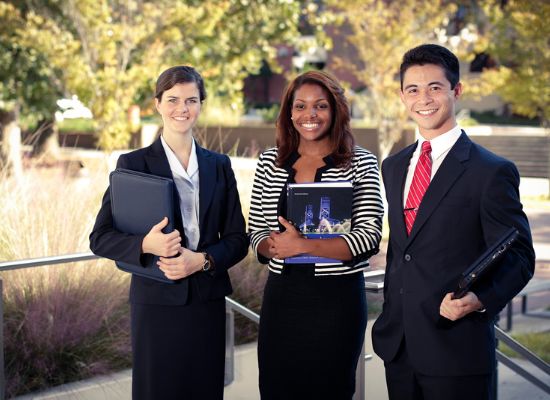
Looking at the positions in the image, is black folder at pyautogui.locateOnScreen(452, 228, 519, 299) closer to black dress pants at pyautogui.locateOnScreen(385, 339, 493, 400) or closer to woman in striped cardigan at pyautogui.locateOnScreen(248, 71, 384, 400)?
black dress pants at pyautogui.locateOnScreen(385, 339, 493, 400)

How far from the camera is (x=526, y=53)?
1667 centimetres

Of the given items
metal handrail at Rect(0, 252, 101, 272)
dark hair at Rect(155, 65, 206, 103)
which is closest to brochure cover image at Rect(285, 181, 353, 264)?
dark hair at Rect(155, 65, 206, 103)

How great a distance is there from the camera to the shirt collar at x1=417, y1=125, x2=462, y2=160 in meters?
2.74

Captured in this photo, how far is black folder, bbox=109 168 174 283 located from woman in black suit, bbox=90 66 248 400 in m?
0.06

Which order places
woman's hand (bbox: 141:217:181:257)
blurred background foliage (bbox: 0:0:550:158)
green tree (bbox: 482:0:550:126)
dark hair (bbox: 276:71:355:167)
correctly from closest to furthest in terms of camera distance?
woman's hand (bbox: 141:217:181:257), dark hair (bbox: 276:71:355:167), blurred background foliage (bbox: 0:0:550:158), green tree (bbox: 482:0:550:126)

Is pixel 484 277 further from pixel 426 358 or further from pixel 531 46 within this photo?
pixel 531 46

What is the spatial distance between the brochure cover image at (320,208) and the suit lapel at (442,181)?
0.39 metres

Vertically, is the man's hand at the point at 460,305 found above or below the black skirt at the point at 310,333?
above

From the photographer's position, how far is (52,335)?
5.65m

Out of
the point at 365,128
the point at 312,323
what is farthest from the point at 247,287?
the point at 365,128

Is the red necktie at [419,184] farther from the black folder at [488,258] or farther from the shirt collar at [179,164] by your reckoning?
the shirt collar at [179,164]

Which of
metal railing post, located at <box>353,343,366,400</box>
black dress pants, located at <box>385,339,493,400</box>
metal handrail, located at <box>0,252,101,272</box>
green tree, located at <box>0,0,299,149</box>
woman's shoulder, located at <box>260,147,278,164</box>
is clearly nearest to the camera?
black dress pants, located at <box>385,339,493,400</box>

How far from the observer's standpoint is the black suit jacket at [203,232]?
10.3ft

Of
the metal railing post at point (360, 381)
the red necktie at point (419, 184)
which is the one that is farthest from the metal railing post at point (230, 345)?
the red necktie at point (419, 184)
